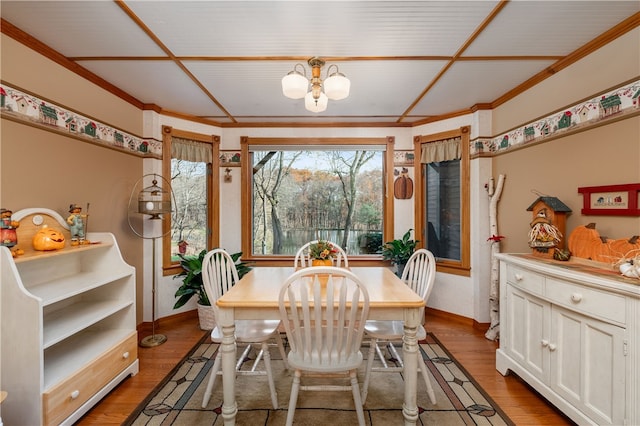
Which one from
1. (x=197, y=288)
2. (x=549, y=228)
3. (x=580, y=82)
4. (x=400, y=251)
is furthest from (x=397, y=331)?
(x=580, y=82)

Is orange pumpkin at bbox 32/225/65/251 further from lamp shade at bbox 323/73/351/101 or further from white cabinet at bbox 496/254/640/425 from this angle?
white cabinet at bbox 496/254/640/425

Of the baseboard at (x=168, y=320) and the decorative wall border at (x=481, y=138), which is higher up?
the decorative wall border at (x=481, y=138)

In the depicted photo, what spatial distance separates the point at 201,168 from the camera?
3746mm

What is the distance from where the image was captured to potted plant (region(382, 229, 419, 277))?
343 centimetres

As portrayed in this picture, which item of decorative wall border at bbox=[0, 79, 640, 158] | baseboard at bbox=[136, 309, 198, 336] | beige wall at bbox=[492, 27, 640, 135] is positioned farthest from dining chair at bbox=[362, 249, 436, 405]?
baseboard at bbox=[136, 309, 198, 336]

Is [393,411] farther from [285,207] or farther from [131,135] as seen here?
A: [131,135]

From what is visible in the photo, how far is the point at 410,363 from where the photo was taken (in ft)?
5.56

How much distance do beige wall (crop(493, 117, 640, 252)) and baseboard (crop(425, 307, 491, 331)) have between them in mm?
892

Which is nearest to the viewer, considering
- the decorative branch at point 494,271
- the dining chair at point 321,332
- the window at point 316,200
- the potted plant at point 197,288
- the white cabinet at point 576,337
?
the white cabinet at point 576,337

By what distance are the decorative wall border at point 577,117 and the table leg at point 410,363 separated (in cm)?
180

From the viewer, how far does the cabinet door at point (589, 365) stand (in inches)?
56.7

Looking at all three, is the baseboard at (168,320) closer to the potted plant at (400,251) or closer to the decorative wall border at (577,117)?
the potted plant at (400,251)

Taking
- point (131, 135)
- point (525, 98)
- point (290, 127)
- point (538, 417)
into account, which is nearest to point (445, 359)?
point (538, 417)

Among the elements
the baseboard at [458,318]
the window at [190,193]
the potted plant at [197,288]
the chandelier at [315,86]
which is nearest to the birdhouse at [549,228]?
the baseboard at [458,318]
